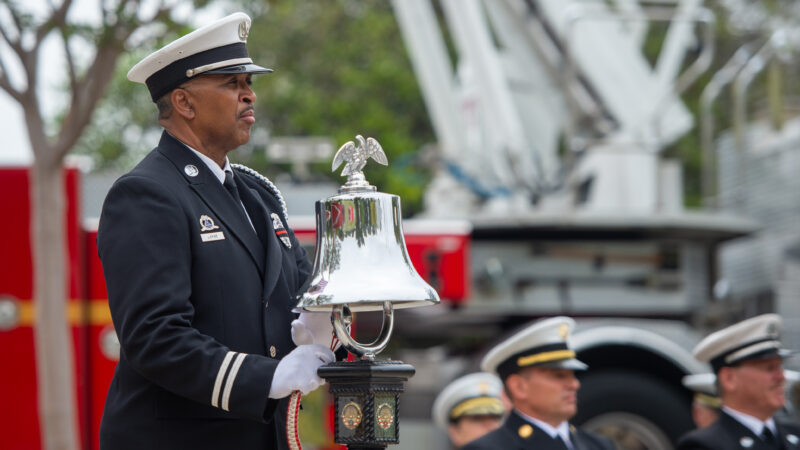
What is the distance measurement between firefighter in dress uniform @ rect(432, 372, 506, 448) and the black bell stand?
10.4 ft

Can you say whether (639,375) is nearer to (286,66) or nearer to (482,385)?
(482,385)

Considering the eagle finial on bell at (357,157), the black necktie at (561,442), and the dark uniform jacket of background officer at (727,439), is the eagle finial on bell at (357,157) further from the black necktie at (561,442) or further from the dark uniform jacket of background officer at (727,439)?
the dark uniform jacket of background officer at (727,439)

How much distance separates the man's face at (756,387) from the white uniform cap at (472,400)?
4.50 feet

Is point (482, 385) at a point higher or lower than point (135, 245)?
lower

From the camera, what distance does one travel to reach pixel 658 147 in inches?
290

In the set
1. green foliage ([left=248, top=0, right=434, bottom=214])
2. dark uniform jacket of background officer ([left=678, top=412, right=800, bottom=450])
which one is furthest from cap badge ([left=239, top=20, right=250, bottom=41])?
green foliage ([left=248, top=0, right=434, bottom=214])

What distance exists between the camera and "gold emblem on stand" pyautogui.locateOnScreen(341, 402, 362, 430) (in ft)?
8.56

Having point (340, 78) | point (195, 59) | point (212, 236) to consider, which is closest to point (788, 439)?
point (212, 236)

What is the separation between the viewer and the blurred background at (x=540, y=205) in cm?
629

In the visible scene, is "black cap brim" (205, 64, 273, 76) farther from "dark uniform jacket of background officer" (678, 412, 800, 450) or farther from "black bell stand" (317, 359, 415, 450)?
"dark uniform jacket of background officer" (678, 412, 800, 450)

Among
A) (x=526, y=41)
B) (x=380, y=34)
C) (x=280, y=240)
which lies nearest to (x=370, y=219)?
(x=280, y=240)

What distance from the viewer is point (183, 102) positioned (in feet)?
9.13

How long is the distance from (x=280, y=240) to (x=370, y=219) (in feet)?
1.04

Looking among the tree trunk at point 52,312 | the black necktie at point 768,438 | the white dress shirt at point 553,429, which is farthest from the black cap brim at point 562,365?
the tree trunk at point 52,312
